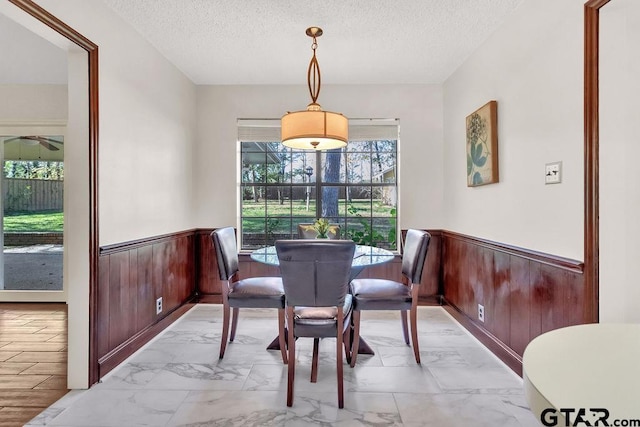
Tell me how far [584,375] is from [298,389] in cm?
172

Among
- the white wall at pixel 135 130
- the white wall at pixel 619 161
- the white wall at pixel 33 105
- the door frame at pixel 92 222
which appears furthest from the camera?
the white wall at pixel 33 105

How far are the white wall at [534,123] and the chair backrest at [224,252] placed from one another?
2.03m

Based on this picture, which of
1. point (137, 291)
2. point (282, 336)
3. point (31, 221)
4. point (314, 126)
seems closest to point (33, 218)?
point (31, 221)

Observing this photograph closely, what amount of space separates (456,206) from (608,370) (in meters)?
2.90

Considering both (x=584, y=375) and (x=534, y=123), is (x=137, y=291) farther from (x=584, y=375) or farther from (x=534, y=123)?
(x=534, y=123)

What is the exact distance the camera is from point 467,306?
3.18 meters

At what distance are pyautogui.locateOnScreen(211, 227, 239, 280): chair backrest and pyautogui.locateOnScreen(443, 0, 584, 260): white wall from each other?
2.03m

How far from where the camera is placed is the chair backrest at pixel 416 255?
2.48 meters

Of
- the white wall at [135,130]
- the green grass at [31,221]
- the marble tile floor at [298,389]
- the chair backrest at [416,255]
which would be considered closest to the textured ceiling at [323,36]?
the white wall at [135,130]

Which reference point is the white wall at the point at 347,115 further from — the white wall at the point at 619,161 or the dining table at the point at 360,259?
the white wall at the point at 619,161

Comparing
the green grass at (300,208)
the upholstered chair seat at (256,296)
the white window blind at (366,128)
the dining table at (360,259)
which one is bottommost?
the upholstered chair seat at (256,296)

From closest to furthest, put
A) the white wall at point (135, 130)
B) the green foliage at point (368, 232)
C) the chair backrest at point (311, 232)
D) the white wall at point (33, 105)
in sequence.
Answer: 1. the white wall at point (135, 130)
2. the chair backrest at point (311, 232)
3. the white wall at point (33, 105)
4. the green foliage at point (368, 232)

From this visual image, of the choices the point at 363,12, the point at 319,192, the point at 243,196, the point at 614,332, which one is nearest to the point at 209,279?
the point at 243,196

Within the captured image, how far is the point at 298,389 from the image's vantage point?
212cm
